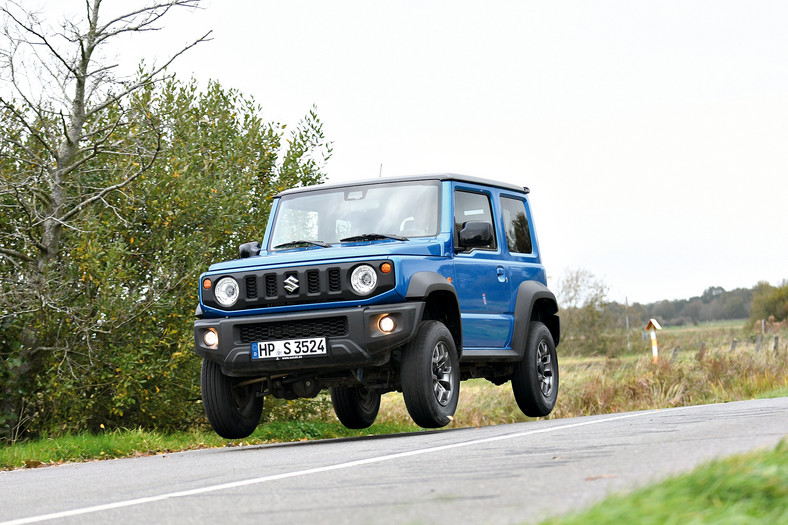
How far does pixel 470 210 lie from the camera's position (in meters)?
10.7

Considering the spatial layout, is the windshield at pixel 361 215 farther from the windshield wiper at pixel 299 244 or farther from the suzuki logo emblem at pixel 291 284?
the suzuki logo emblem at pixel 291 284

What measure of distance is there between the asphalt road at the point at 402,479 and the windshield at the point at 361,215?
2484 millimetres

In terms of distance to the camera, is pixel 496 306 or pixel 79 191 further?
pixel 79 191

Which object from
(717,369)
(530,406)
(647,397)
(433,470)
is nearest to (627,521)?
(433,470)

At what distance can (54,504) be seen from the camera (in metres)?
5.57

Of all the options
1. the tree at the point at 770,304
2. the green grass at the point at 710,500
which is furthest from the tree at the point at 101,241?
the tree at the point at 770,304

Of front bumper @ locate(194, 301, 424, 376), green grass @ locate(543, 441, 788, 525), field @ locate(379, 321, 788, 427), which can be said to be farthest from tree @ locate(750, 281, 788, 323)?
green grass @ locate(543, 441, 788, 525)

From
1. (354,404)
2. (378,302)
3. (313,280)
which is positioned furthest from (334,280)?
(354,404)

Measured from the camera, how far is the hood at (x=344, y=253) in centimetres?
918

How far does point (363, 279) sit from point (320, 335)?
1.99 feet

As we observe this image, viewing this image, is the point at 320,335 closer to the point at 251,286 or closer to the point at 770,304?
the point at 251,286

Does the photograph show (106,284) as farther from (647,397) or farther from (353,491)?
(647,397)

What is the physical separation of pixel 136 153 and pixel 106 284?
6.53 ft

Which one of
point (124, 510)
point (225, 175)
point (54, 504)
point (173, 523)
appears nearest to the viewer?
point (173, 523)
